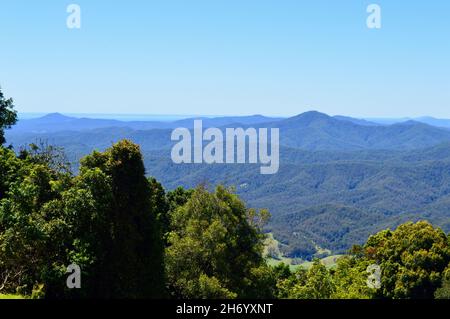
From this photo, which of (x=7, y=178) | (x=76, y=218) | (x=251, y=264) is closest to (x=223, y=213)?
(x=251, y=264)

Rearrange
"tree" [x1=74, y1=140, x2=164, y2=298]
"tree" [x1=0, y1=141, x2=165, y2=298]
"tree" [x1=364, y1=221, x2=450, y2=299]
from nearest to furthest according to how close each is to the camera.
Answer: "tree" [x1=0, y1=141, x2=165, y2=298]
"tree" [x1=74, y1=140, x2=164, y2=298]
"tree" [x1=364, y1=221, x2=450, y2=299]

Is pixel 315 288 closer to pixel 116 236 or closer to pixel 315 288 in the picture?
pixel 315 288

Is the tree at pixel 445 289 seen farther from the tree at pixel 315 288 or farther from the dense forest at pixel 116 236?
the dense forest at pixel 116 236

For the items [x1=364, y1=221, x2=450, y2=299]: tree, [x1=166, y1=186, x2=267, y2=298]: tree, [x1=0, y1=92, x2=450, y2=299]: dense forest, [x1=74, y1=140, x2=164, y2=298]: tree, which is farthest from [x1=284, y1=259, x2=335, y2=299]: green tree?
[x1=74, y1=140, x2=164, y2=298]: tree

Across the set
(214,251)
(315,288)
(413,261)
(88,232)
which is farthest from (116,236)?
(413,261)

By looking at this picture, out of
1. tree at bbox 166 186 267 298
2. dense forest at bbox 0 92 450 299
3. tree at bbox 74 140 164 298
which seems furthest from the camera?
tree at bbox 166 186 267 298

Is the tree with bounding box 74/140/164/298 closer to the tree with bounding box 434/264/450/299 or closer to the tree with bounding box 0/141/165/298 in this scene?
the tree with bounding box 0/141/165/298

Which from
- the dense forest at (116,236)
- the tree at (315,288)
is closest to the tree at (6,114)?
the dense forest at (116,236)

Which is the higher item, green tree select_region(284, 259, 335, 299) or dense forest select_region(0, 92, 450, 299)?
dense forest select_region(0, 92, 450, 299)

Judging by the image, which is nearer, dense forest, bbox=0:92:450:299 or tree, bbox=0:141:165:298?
tree, bbox=0:141:165:298
